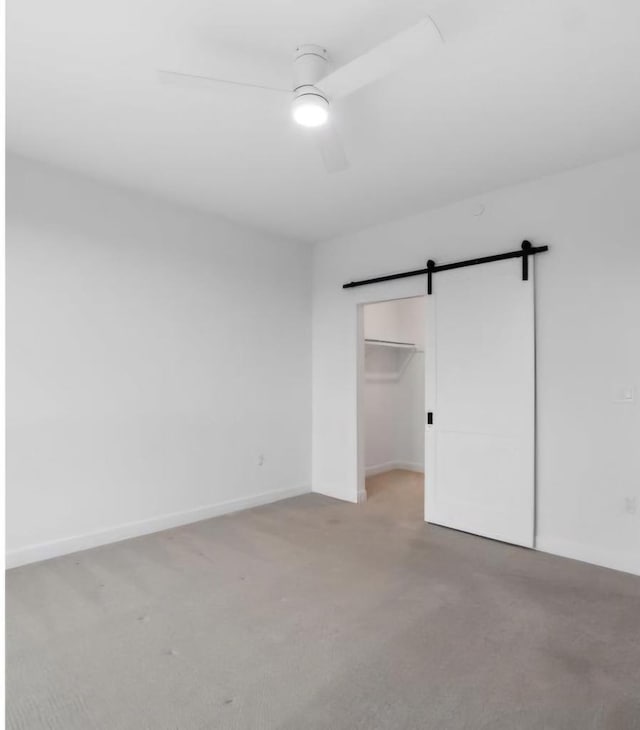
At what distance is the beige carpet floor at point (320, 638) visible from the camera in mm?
1858

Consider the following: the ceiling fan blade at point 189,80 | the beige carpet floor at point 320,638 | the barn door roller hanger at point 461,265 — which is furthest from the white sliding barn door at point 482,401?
the ceiling fan blade at point 189,80

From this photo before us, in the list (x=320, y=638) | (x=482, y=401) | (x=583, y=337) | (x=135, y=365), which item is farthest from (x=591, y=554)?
(x=135, y=365)

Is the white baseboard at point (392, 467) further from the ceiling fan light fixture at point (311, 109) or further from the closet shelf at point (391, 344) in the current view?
the ceiling fan light fixture at point (311, 109)

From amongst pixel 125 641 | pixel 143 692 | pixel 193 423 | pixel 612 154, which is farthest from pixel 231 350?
pixel 612 154

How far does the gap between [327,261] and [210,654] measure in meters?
3.73

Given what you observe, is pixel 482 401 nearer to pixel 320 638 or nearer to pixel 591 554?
pixel 591 554

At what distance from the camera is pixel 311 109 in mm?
2148

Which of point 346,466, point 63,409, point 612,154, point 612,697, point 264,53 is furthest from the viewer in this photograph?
point 346,466

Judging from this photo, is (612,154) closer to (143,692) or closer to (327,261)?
(327,261)

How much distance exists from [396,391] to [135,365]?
3572 mm

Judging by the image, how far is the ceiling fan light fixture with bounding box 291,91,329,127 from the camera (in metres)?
2.14

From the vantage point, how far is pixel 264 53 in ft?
7.22

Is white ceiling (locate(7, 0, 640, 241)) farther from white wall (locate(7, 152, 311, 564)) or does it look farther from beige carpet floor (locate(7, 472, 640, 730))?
beige carpet floor (locate(7, 472, 640, 730))

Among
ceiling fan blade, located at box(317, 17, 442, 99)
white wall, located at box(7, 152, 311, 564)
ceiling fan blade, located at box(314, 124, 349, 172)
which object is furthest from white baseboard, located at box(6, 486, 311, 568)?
ceiling fan blade, located at box(317, 17, 442, 99)
